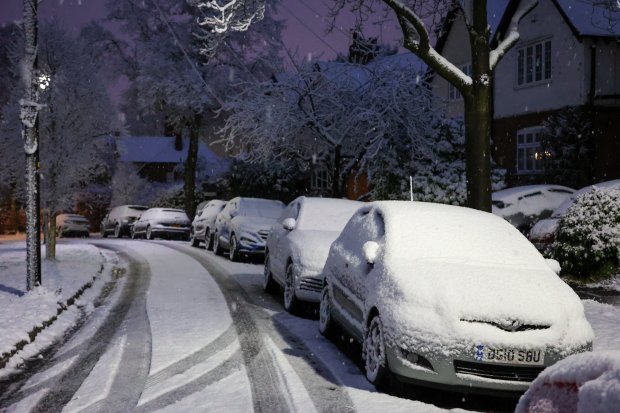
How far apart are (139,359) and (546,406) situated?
5.14 metres

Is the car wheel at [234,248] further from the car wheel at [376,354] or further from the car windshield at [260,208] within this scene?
the car wheel at [376,354]

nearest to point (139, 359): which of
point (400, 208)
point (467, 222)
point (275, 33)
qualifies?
point (400, 208)

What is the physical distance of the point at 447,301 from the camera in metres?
5.37

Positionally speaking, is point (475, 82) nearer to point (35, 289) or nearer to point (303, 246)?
point (303, 246)

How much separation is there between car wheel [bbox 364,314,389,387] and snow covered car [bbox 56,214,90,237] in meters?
37.1

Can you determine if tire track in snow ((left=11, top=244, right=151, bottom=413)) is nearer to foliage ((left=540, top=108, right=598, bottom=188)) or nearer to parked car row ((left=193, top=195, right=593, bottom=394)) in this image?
parked car row ((left=193, top=195, right=593, bottom=394))

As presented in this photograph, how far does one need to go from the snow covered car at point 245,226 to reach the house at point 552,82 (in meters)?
10.2

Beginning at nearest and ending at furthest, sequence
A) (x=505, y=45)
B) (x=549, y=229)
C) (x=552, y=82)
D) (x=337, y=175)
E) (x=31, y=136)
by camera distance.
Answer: (x=31, y=136) → (x=505, y=45) → (x=549, y=229) → (x=337, y=175) → (x=552, y=82)

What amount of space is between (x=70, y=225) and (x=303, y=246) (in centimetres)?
3379

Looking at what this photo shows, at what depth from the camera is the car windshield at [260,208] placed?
17672 millimetres

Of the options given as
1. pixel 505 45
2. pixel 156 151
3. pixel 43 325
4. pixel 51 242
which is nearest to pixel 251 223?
pixel 51 242

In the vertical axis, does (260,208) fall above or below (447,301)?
above

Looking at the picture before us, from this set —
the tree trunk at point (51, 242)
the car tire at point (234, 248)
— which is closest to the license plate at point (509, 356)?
the car tire at point (234, 248)

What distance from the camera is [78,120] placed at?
17547 mm
